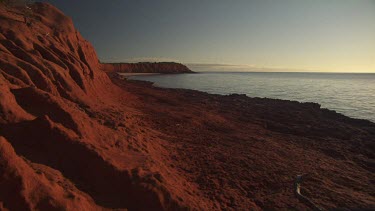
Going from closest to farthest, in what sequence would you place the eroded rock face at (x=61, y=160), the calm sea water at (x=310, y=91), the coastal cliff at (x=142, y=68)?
the eroded rock face at (x=61, y=160) < the calm sea water at (x=310, y=91) < the coastal cliff at (x=142, y=68)

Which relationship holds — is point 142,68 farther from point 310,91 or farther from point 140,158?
point 140,158

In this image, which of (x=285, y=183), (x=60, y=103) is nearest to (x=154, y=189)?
(x=60, y=103)

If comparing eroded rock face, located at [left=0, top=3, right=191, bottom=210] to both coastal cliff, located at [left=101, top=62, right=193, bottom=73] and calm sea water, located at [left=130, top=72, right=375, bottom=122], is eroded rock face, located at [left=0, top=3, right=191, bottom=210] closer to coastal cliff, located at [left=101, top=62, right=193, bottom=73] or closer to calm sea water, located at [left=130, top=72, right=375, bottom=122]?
calm sea water, located at [left=130, top=72, right=375, bottom=122]

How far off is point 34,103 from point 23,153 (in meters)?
2.01

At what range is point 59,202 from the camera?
170 inches

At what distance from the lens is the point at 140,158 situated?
23.2 ft

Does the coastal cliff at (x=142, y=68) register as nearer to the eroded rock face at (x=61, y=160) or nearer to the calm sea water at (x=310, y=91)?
the calm sea water at (x=310, y=91)

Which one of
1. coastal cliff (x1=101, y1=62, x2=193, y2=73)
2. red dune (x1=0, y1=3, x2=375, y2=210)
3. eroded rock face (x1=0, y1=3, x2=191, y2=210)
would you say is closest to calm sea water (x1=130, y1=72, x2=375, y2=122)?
red dune (x1=0, y1=3, x2=375, y2=210)

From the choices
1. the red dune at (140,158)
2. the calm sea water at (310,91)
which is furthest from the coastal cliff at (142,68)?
the red dune at (140,158)

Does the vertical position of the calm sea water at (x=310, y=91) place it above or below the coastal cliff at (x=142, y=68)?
below

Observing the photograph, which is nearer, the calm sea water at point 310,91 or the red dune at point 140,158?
the red dune at point 140,158

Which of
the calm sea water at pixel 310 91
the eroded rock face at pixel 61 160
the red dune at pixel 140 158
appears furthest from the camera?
the calm sea water at pixel 310 91

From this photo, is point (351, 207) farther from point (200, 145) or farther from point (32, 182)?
point (32, 182)

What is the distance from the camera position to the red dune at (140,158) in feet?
16.4
